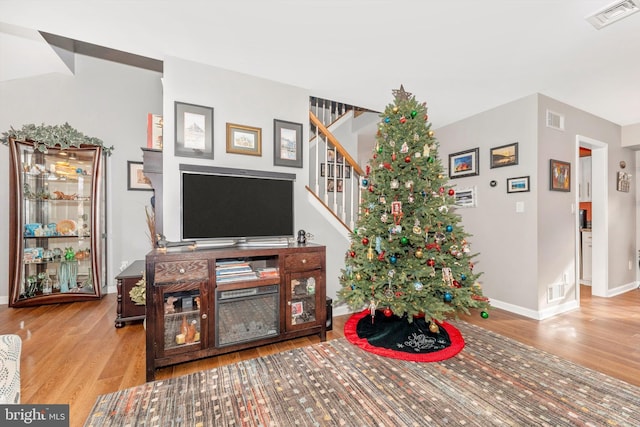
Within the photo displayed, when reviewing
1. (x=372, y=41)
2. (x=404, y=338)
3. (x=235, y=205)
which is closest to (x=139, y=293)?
(x=235, y=205)

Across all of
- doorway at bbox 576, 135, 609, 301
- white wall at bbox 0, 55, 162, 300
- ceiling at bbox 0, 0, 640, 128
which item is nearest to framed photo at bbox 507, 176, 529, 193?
ceiling at bbox 0, 0, 640, 128

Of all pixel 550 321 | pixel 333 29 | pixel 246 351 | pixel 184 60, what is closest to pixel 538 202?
pixel 550 321

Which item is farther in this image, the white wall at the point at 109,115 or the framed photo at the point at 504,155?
the white wall at the point at 109,115

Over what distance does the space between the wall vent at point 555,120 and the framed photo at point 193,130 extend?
3.69 meters

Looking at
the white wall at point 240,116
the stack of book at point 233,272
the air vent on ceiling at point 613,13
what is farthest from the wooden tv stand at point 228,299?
the air vent on ceiling at point 613,13

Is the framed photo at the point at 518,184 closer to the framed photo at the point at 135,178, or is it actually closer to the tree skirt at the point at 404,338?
the tree skirt at the point at 404,338

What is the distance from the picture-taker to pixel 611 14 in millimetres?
1871

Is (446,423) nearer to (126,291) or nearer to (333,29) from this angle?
(333,29)

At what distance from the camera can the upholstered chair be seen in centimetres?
101

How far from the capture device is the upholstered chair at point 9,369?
101 centimetres

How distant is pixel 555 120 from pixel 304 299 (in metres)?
3.55

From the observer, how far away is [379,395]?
173 cm

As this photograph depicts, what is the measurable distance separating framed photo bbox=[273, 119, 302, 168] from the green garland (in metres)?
2.58

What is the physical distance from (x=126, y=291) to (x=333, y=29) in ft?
9.89
